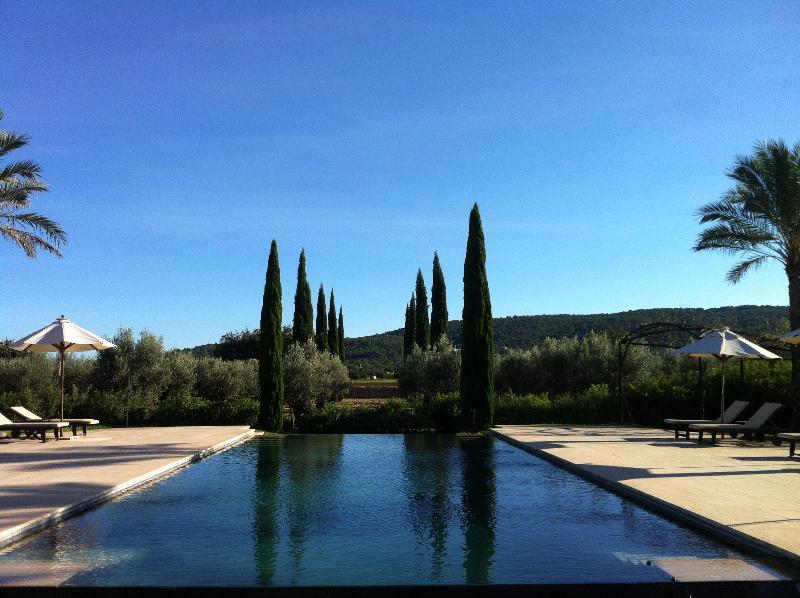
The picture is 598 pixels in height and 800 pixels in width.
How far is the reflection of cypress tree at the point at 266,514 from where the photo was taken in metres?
6.26

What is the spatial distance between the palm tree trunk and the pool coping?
Answer: 44.6 ft

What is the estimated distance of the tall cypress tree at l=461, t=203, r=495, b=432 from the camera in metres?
20.3

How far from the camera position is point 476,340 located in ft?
67.5

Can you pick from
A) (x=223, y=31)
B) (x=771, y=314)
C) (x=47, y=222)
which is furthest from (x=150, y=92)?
(x=771, y=314)

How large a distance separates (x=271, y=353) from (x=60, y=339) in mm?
6408

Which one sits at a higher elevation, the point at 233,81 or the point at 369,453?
the point at 233,81

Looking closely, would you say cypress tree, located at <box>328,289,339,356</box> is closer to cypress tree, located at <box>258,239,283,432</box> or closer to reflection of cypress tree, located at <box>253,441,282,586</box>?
cypress tree, located at <box>258,239,283,432</box>

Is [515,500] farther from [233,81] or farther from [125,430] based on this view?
[125,430]

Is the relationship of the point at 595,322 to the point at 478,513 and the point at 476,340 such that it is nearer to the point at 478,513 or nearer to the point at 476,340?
the point at 476,340

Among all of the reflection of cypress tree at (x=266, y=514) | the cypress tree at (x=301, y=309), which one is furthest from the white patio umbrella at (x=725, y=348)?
the cypress tree at (x=301, y=309)

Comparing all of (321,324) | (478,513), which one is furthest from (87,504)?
(321,324)

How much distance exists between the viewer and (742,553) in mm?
6387

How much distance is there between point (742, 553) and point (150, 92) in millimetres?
14453

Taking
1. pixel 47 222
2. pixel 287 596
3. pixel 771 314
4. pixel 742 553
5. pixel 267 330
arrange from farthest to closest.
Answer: pixel 771 314, pixel 267 330, pixel 47 222, pixel 742 553, pixel 287 596
